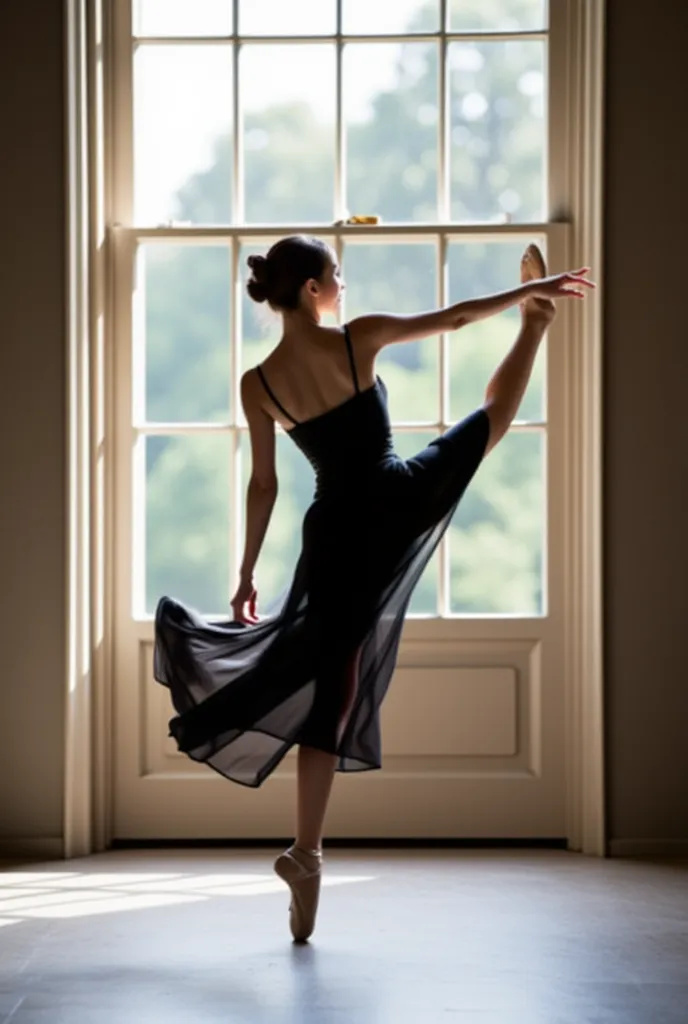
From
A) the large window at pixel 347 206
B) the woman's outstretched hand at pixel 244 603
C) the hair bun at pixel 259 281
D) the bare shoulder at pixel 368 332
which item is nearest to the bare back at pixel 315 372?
the bare shoulder at pixel 368 332

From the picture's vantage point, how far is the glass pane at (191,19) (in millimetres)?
3926

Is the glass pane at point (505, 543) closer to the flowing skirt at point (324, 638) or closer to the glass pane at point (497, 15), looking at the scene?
the flowing skirt at point (324, 638)

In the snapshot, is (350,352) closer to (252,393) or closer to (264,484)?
(252,393)

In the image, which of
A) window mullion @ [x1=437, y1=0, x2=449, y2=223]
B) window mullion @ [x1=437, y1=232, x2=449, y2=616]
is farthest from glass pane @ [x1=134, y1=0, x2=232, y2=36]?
window mullion @ [x1=437, y1=232, x2=449, y2=616]

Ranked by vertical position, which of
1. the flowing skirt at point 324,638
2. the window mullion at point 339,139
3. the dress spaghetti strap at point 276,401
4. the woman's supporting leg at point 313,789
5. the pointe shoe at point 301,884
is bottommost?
the pointe shoe at point 301,884

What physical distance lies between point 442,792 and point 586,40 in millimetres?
2075

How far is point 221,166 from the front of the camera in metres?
3.93

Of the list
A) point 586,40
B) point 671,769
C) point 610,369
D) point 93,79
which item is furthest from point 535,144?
point 671,769

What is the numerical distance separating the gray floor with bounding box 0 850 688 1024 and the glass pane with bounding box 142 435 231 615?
0.73m

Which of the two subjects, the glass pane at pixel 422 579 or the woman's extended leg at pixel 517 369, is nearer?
the woman's extended leg at pixel 517 369

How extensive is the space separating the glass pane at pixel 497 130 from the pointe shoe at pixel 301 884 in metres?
1.90

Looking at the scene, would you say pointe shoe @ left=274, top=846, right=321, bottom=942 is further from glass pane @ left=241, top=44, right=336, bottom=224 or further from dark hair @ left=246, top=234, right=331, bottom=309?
glass pane @ left=241, top=44, right=336, bottom=224

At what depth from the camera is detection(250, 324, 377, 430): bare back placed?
295 centimetres

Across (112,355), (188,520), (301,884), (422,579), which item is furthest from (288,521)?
(301,884)
